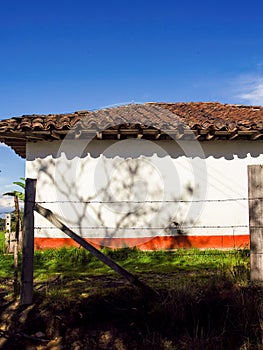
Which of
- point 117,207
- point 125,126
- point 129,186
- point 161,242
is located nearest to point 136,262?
point 161,242

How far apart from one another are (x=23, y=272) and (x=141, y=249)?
15.0 ft

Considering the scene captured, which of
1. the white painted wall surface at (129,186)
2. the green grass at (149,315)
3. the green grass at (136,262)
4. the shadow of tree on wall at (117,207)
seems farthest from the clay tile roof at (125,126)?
the green grass at (149,315)

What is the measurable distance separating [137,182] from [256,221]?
4.27m

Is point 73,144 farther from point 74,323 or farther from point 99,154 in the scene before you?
point 74,323

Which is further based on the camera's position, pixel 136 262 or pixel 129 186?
pixel 129 186

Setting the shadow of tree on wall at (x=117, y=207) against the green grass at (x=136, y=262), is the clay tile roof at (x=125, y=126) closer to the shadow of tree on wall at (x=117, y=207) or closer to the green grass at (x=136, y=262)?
the shadow of tree on wall at (x=117, y=207)

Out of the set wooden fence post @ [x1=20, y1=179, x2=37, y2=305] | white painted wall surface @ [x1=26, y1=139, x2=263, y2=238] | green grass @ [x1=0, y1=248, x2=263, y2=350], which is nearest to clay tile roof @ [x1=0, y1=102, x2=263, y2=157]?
white painted wall surface @ [x1=26, y1=139, x2=263, y2=238]

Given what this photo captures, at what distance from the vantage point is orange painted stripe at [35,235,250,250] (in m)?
8.47

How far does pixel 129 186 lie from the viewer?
28.5 feet

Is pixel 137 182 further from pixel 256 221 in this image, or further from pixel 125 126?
pixel 256 221

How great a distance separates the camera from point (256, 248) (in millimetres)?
4695

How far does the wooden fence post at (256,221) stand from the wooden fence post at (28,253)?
9.54ft

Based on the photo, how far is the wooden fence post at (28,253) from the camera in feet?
14.2

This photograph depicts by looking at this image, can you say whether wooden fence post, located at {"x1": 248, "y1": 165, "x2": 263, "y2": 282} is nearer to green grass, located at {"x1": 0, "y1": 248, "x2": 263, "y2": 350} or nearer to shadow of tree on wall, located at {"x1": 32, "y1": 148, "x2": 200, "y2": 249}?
green grass, located at {"x1": 0, "y1": 248, "x2": 263, "y2": 350}
